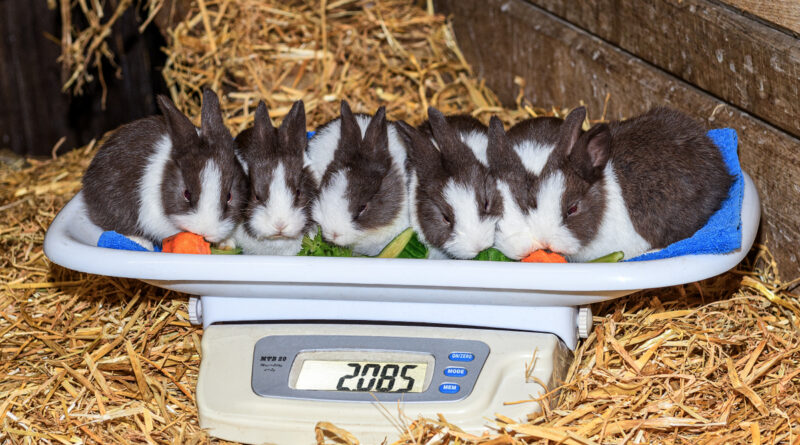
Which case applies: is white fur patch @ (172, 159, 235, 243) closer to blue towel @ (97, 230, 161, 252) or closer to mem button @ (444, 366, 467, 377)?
blue towel @ (97, 230, 161, 252)

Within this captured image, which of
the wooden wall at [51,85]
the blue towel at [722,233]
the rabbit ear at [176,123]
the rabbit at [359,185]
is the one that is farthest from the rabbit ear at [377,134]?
the wooden wall at [51,85]

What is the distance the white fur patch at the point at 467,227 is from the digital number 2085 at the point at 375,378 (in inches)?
20.9

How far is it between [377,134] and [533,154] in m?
0.54

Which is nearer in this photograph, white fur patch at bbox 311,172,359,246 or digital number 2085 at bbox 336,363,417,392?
digital number 2085 at bbox 336,363,417,392

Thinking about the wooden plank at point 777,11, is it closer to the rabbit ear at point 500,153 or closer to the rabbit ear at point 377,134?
the rabbit ear at point 500,153

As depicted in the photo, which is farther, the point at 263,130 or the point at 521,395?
the point at 263,130

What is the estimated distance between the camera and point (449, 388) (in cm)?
213

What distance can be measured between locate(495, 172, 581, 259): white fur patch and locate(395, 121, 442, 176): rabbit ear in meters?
0.27

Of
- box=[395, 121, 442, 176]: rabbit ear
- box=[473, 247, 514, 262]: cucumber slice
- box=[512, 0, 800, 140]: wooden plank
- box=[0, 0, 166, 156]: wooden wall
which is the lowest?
box=[0, 0, 166, 156]: wooden wall

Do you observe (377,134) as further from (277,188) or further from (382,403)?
(382,403)

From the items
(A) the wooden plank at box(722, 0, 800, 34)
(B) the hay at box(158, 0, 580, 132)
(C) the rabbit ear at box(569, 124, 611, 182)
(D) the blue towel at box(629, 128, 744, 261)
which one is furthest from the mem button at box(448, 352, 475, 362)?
(B) the hay at box(158, 0, 580, 132)

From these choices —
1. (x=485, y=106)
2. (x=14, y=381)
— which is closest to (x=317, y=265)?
(x=14, y=381)

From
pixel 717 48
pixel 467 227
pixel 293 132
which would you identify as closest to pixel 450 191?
pixel 467 227

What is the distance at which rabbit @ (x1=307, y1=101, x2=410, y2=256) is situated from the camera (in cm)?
267
